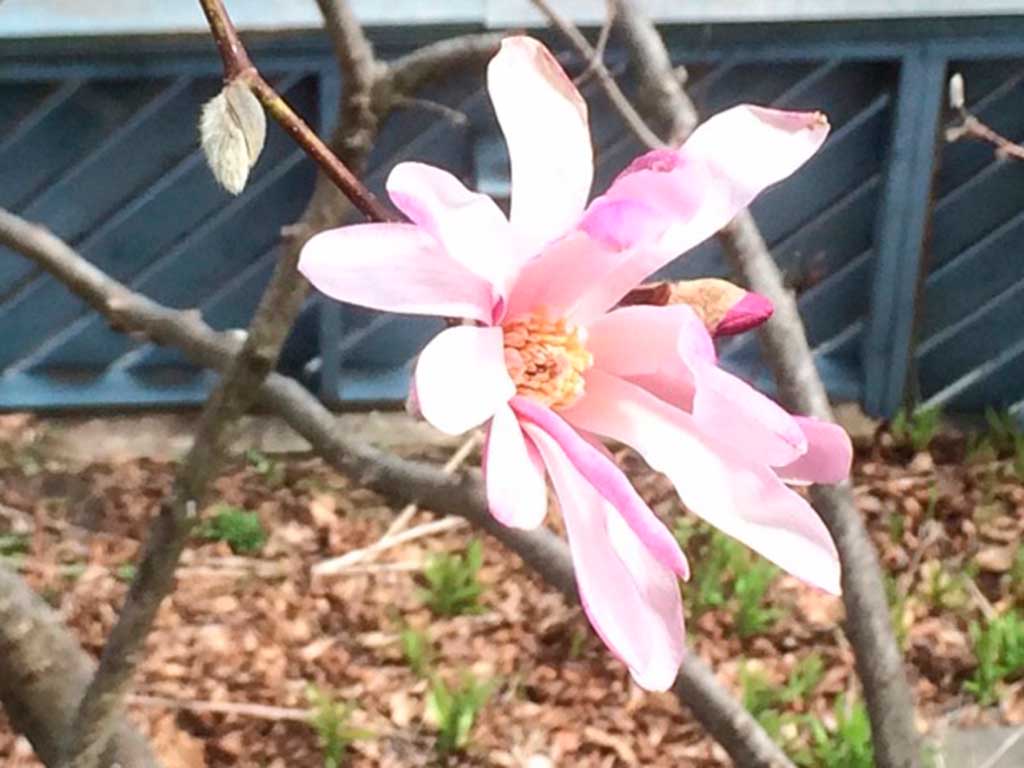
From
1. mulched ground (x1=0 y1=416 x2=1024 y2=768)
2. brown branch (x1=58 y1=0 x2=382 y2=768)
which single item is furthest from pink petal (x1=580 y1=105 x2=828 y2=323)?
mulched ground (x1=0 y1=416 x2=1024 y2=768)

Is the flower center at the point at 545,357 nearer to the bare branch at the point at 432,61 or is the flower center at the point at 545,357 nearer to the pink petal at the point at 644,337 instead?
the pink petal at the point at 644,337

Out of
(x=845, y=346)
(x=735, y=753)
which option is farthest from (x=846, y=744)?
(x=845, y=346)

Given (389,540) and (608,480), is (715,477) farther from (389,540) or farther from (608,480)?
(389,540)

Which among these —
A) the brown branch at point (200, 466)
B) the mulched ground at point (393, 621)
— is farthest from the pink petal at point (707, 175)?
the mulched ground at point (393, 621)

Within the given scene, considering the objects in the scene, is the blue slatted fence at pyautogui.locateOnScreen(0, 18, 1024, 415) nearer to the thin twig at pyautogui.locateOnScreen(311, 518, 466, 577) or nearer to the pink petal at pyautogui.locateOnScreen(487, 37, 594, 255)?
the thin twig at pyautogui.locateOnScreen(311, 518, 466, 577)

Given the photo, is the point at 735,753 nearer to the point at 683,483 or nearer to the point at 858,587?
the point at 858,587
